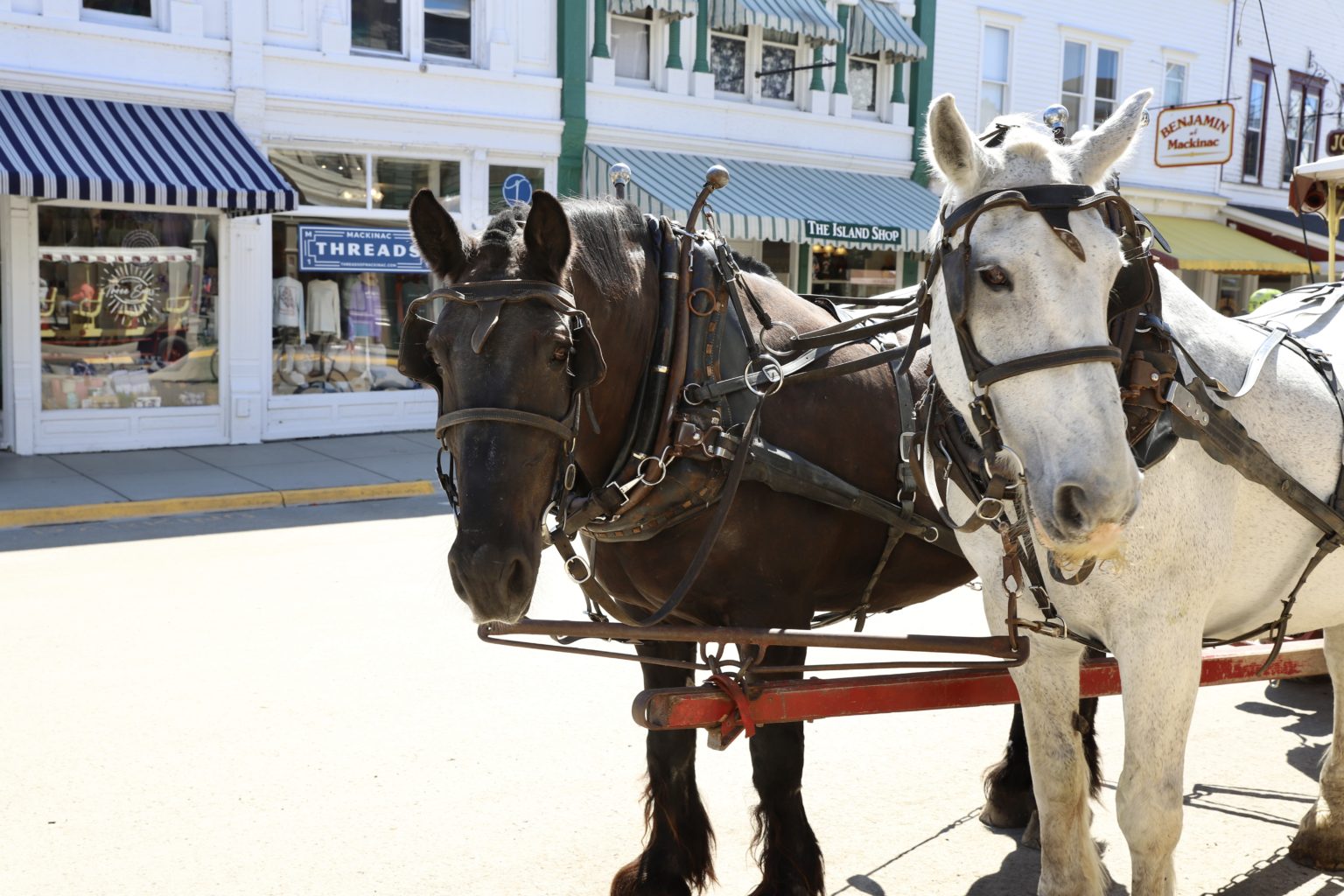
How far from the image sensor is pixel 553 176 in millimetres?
15742

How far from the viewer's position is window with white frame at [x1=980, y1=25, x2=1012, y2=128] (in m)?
20.2

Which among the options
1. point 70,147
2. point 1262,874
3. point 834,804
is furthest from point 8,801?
point 70,147

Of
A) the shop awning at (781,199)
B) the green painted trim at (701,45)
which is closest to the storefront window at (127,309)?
the shop awning at (781,199)

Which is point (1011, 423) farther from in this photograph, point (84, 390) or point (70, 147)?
point (84, 390)

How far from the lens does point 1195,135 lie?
18.9m

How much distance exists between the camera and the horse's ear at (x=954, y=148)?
238 cm

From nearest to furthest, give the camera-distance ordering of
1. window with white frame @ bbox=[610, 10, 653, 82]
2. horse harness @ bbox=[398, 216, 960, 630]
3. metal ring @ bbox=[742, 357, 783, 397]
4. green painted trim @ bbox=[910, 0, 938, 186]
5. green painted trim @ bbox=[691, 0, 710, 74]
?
1. horse harness @ bbox=[398, 216, 960, 630]
2. metal ring @ bbox=[742, 357, 783, 397]
3. window with white frame @ bbox=[610, 10, 653, 82]
4. green painted trim @ bbox=[691, 0, 710, 74]
5. green painted trim @ bbox=[910, 0, 938, 186]

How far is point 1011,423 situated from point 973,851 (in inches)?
91.8

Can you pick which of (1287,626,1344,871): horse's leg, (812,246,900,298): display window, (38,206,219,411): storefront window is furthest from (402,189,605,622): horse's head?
(812,246,900,298): display window

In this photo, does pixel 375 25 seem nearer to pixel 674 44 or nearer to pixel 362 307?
pixel 362 307

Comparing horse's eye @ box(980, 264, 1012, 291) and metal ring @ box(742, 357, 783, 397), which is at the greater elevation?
Answer: horse's eye @ box(980, 264, 1012, 291)

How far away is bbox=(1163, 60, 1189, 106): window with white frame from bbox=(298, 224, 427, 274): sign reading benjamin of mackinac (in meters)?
16.1

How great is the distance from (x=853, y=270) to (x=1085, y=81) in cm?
636

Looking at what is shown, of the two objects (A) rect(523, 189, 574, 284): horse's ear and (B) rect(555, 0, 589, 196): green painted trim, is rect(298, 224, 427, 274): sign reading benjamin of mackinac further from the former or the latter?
(A) rect(523, 189, 574, 284): horse's ear
